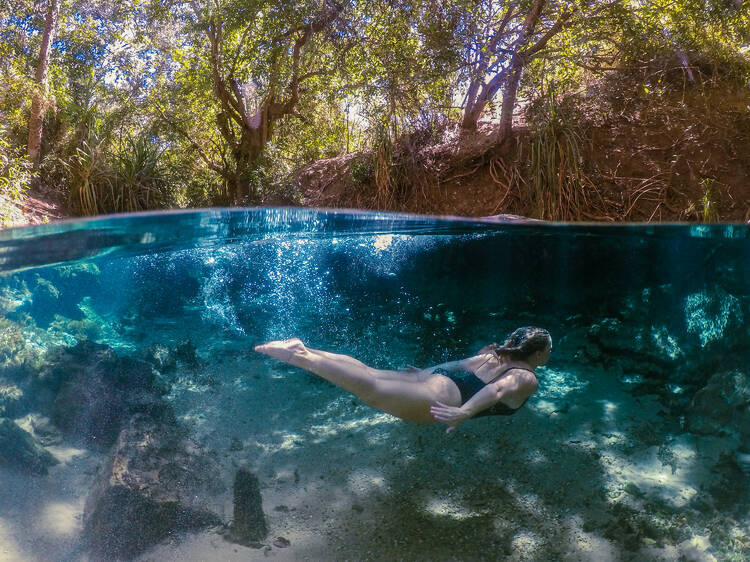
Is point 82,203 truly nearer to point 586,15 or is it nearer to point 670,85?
A: point 586,15

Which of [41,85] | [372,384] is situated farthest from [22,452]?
[41,85]

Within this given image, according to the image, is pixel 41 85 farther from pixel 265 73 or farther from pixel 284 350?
pixel 284 350

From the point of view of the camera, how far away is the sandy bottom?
469 centimetres

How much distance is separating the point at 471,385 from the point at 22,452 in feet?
13.7

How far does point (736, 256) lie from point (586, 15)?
529cm

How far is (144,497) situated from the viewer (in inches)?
183

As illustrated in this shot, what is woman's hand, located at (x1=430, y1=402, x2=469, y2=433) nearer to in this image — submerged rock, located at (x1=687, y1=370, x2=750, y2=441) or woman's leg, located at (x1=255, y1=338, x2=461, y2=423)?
woman's leg, located at (x1=255, y1=338, x2=461, y2=423)

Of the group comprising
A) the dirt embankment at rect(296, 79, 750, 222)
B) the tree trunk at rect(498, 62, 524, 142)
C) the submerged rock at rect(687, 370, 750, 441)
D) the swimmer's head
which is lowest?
the submerged rock at rect(687, 370, 750, 441)

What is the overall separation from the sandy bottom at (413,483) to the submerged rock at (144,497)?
0.13 m

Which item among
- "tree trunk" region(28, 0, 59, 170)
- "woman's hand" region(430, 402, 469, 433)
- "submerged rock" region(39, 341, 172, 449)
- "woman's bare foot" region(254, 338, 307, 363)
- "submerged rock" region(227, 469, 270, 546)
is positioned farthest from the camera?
"tree trunk" region(28, 0, 59, 170)

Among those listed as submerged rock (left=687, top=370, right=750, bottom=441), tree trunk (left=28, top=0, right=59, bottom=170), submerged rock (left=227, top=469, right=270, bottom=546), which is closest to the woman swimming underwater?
Answer: submerged rock (left=227, top=469, right=270, bottom=546)

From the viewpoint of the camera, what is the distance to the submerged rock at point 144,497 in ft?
14.9

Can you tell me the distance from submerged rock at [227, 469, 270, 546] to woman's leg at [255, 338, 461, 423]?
1463 mm

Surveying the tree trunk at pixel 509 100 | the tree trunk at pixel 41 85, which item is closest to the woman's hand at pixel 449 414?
the tree trunk at pixel 509 100
